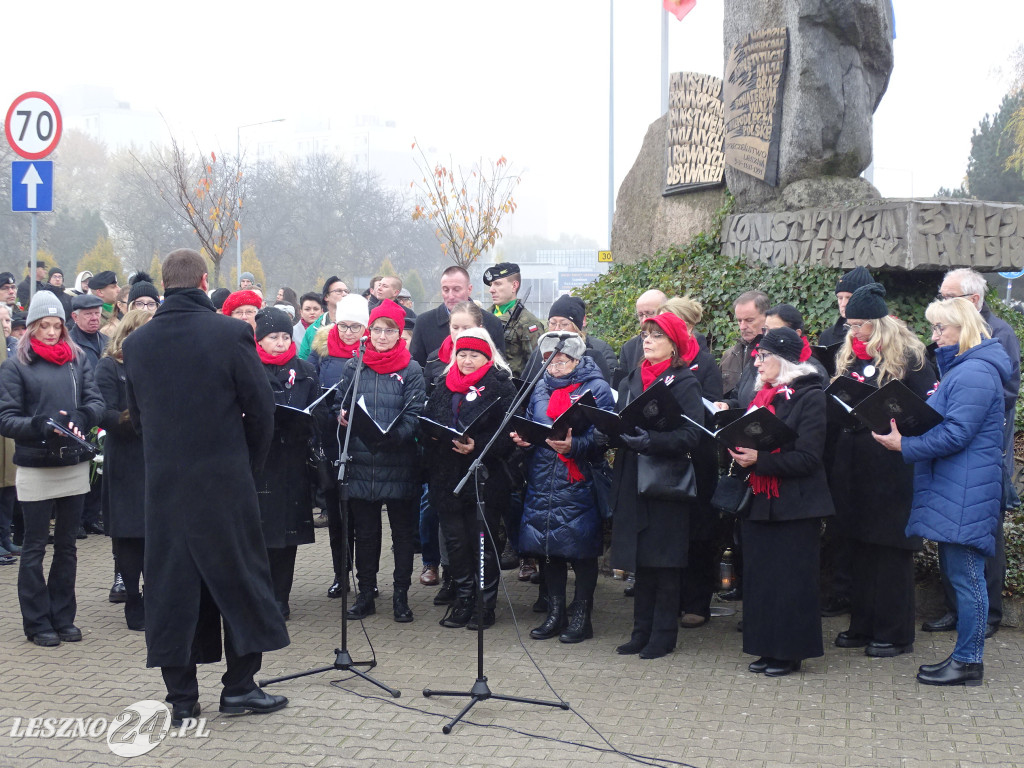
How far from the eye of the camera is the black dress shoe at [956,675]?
5621 millimetres

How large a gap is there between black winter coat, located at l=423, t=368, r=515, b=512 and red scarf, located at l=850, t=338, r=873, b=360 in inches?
81.7

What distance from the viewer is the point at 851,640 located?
252 inches

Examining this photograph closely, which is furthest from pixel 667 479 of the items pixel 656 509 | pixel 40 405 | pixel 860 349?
pixel 40 405

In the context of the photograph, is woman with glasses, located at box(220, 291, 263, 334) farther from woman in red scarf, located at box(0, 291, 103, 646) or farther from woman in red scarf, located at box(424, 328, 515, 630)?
woman in red scarf, located at box(424, 328, 515, 630)

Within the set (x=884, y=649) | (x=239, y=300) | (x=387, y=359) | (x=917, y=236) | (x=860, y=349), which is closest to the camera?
(x=884, y=649)

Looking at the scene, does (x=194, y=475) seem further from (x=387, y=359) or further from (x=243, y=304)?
(x=243, y=304)

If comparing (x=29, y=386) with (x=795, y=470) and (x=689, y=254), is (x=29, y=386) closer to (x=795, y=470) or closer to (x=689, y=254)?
(x=795, y=470)

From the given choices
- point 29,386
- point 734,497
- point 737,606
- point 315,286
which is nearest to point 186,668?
point 29,386

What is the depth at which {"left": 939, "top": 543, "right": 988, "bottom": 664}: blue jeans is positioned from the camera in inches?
218

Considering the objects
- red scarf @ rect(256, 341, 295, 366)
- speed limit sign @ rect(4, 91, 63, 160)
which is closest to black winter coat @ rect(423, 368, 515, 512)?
red scarf @ rect(256, 341, 295, 366)

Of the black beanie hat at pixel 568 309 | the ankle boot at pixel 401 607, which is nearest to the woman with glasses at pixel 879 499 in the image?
the black beanie hat at pixel 568 309

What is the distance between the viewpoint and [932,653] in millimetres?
6238

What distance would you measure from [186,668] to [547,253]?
284ft

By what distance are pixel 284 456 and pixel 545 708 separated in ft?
7.60
